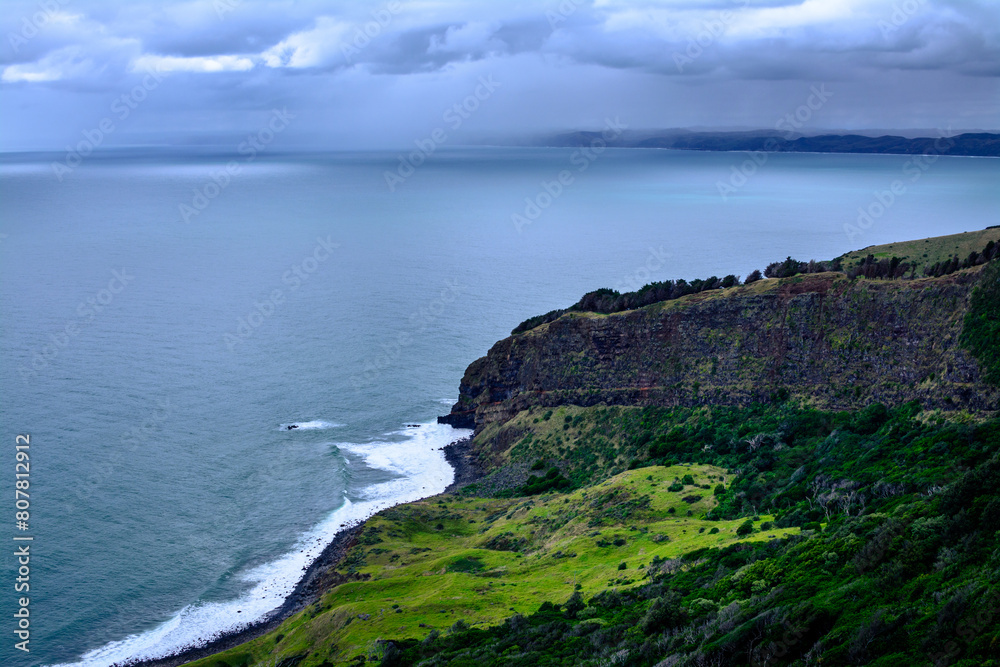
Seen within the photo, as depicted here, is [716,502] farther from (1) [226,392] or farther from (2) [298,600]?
(1) [226,392]

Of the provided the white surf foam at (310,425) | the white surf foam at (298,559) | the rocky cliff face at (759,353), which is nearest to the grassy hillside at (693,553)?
the rocky cliff face at (759,353)

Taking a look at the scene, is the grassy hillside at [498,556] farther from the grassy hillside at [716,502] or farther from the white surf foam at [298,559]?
the white surf foam at [298,559]

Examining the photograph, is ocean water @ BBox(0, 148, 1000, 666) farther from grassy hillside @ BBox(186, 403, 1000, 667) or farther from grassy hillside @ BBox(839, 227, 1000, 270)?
grassy hillside @ BBox(839, 227, 1000, 270)

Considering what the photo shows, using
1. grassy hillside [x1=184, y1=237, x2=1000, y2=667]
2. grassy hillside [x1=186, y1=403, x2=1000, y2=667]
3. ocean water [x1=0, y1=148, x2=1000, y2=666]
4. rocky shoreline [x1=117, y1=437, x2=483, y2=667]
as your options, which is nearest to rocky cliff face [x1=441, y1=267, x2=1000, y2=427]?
grassy hillside [x1=184, y1=237, x2=1000, y2=667]

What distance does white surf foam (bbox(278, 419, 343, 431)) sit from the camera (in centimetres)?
8356

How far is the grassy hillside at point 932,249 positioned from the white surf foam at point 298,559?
4219 centimetres

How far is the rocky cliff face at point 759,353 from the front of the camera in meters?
56.5

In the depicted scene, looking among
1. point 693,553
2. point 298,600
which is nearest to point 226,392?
point 298,600

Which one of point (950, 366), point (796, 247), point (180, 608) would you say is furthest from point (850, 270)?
point (796, 247)

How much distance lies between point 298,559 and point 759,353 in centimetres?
3926

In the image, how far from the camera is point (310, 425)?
84625 millimetres

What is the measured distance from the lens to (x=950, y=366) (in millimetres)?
53750

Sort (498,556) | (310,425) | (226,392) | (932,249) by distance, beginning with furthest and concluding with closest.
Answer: (226,392), (310,425), (932,249), (498,556)

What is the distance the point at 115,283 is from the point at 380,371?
6446 centimetres
